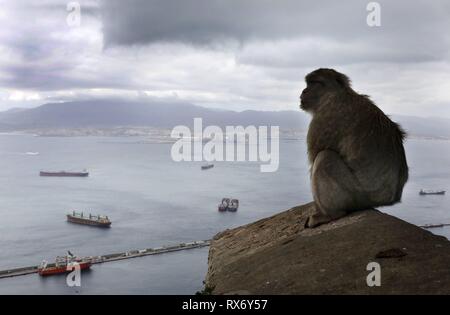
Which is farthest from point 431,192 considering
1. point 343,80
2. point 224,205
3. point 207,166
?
point 343,80

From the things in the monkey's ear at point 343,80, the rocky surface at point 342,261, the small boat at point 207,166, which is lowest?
the small boat at point 207,166

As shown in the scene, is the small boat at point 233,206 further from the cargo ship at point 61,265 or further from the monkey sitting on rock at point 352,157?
the monkey sitting on rock at point 352,157

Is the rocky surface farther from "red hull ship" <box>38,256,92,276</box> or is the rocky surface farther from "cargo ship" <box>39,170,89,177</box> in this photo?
"cargo ship" <box>39,170,89,177</box>

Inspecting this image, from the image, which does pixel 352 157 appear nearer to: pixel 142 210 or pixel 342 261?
pixel 342 261

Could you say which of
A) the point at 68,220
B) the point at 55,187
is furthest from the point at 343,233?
the point at 55,187

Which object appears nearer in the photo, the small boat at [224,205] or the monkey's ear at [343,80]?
the monkey's ear at [343,80]

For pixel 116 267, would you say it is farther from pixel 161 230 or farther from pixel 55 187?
Result: pixel 55 187

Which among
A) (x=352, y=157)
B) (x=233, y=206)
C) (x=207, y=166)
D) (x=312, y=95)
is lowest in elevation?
(x=233, y=206)

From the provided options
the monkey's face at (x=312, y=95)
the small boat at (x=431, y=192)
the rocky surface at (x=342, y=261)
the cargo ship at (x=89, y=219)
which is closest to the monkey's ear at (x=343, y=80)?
the monkey's face at (x=312, y=95)
